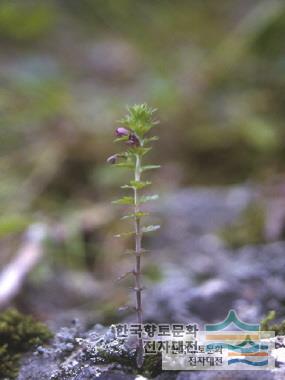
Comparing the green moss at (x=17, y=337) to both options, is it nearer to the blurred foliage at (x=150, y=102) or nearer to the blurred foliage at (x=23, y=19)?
the blurred foliage at (x=150, y=102)

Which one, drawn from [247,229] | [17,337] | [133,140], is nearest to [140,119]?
[133,140]

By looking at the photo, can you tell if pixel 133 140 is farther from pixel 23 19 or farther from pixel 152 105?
pixel 23 19

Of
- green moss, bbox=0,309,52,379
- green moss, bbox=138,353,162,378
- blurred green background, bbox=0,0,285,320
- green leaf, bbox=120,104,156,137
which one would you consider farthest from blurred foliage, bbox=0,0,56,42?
green moss, bbox=138,353,162,378

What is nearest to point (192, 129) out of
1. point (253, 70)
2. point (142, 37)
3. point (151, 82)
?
point (151, 82)

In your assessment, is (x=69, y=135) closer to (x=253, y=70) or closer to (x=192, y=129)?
(x=192, y=129)

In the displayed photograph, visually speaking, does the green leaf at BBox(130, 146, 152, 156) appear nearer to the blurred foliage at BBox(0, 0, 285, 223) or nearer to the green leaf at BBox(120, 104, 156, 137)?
the green leaf at BBox(120, 104, 156, 137)
